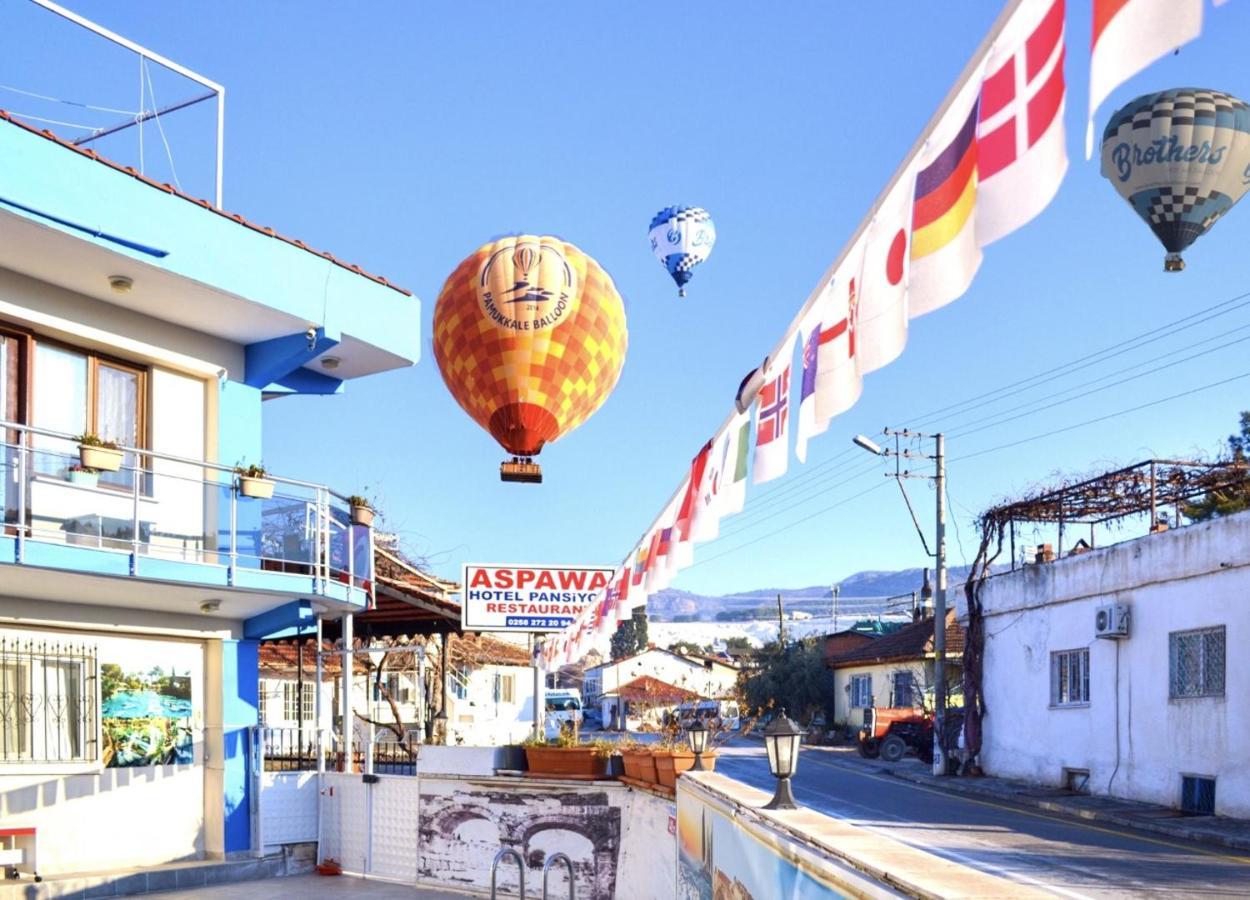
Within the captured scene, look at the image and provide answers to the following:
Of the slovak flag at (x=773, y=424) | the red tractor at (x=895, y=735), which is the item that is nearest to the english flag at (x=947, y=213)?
the slovak flag at (x=773, y=424)

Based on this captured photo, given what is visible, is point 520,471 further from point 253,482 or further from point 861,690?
point 861,690

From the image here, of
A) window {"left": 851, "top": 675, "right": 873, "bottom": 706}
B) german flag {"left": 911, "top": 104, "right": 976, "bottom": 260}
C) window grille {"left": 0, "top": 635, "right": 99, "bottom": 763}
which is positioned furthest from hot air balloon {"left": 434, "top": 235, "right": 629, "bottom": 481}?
window {"left": 851, "top": 675, "right": 873, "bottom": 706}

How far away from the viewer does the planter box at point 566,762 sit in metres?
16.7

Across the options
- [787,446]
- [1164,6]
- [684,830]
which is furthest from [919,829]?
[1164,6]

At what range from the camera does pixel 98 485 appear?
17.1 m

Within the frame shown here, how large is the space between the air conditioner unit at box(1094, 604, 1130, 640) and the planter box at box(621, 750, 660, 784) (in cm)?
1357

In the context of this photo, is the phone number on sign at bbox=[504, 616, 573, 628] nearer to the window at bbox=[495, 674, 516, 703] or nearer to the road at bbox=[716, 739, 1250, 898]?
the road at bbox=[716, 739, 1250, 898]

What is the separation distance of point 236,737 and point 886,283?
48.9 feet

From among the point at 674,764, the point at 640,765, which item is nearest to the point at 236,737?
the point at 640,765

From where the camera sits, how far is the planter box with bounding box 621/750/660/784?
1471cm

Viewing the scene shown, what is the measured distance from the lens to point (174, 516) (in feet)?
59.5

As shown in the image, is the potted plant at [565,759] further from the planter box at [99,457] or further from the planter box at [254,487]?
the planter box at [99,457]

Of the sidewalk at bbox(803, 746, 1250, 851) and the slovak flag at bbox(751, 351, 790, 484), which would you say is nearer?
the slovak flag at bbox(751, 351, 790, 484)

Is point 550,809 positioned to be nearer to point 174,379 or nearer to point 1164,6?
point 174,379
